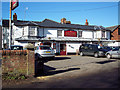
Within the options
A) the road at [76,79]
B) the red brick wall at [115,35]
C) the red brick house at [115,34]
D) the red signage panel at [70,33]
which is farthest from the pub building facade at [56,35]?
the road at [76,79]

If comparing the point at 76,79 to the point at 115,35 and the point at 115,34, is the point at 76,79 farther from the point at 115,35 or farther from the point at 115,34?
the point at 115,34

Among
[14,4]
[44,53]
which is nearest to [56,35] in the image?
[44,53]

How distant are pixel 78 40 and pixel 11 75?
65.3 feet

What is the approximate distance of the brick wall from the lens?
7.45 m

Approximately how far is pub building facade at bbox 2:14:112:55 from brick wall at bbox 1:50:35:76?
604 inches

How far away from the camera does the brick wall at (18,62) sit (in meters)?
7.45

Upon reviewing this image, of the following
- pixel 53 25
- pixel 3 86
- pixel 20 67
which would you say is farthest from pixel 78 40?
pixel 3 86

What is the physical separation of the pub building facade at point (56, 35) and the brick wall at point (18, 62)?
50.4ft

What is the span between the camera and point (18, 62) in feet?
24.8

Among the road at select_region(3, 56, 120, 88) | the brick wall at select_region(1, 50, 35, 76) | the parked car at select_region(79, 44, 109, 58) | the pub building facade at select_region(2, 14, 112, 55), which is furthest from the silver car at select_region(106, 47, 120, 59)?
the brick wall at select_region(1, 50, 35, 76)

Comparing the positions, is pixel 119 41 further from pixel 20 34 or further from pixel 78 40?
pixel 20 34

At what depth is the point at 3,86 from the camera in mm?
6059

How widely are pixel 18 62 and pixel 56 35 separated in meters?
18.9

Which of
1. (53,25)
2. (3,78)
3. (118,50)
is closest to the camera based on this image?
(3,78)
